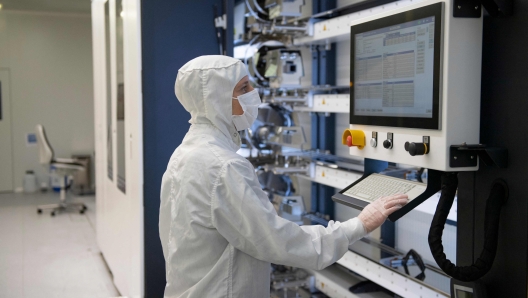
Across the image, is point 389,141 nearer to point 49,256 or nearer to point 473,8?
point 473,8

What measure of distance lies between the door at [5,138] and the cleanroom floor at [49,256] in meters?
1.37

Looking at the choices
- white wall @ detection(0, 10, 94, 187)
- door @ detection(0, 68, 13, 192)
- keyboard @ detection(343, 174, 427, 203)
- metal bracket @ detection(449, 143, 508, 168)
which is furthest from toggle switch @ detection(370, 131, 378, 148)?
door @ detection(0, 68, 13, 192)

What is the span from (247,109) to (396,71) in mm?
580

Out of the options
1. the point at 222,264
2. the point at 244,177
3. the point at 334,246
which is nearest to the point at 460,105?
the point at 334,246

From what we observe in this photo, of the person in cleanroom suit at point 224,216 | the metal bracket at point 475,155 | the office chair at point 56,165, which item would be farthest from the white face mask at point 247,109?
the office chair at point 56,165

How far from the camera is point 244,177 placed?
1816 mm

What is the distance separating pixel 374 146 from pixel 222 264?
2.50ft

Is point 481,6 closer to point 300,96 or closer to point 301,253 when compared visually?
point 301,253

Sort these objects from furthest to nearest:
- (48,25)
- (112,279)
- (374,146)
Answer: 1. (48,25)
2. (112,279)
3. (374,146)

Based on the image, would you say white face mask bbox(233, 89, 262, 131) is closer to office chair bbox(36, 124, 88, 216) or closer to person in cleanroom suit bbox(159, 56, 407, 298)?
person in cleanroom suit bbox(159, 56, 407, 298)

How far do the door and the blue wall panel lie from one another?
22.7ft

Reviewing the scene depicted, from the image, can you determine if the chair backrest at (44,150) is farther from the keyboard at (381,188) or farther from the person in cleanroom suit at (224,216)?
the keyboard at (381,188)

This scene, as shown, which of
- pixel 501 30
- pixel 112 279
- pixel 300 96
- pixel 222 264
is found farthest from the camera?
pixel 112 279

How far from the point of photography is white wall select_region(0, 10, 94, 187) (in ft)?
31.4
